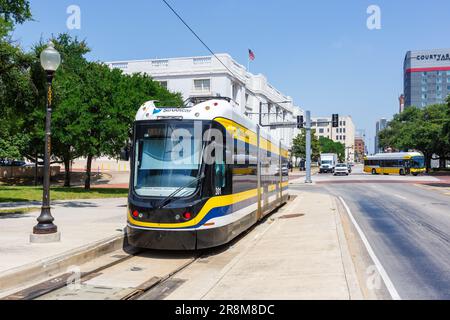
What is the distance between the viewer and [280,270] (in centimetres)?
837

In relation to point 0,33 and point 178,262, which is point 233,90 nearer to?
point 0,33

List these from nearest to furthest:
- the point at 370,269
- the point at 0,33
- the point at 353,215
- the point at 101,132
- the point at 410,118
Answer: the point at 370,269
the point at 0,33
the point at 353,215
the point at 101,132
the point at 410,118

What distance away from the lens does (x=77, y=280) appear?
309 inches

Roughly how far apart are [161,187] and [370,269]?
4.43 meters

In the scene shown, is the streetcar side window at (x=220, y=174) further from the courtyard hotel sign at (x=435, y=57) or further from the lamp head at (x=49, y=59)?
the courtyard hotel sign at (x=435, y=57)

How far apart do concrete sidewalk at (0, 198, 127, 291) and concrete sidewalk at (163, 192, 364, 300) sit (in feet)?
9.21

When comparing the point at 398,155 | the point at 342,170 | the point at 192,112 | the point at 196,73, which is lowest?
the point at 342,170

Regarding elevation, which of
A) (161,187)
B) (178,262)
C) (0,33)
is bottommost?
(178,262)

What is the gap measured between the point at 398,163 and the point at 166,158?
63190 mm

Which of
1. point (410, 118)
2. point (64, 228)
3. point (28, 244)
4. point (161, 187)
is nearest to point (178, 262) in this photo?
point (161, 187)

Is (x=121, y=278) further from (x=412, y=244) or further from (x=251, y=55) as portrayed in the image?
(x=251, y=55)

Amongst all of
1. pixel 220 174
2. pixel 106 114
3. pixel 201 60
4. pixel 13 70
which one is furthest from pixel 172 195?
pixel 201 60

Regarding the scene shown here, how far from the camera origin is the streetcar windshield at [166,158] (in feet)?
31.5

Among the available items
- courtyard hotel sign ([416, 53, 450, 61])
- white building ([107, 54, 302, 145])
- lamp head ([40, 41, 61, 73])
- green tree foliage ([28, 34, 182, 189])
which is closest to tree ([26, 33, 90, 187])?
green tree foliage ([28, 34, 182, 189])
